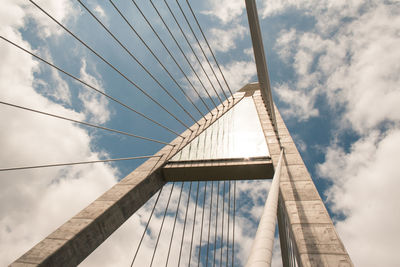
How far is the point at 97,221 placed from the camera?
547 centimetres

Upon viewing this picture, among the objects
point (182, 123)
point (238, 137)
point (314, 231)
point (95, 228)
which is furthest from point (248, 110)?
point (95, 228)

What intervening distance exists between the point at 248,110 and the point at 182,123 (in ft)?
20.6

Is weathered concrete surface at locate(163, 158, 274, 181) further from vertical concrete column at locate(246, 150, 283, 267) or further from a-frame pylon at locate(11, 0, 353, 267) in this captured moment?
vertical concrete column at locate(246, 150, 283, 267)

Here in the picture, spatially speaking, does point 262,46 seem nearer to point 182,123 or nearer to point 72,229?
point 182,123

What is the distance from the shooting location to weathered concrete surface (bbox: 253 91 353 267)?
405 centimetres

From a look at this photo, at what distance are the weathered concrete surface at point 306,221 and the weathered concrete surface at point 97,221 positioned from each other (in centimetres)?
420

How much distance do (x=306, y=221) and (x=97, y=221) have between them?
16.0 ft

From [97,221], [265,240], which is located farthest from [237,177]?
[265,240]

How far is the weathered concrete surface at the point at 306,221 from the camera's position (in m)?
4.05

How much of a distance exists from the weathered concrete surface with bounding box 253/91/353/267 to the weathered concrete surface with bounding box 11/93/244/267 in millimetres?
4200

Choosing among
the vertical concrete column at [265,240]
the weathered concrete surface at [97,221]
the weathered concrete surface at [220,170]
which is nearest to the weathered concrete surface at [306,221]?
the weathered concrete surface at [220,170]

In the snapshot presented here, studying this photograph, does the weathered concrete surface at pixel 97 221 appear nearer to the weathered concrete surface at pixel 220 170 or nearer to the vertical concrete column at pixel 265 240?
the weathered concrete surface at pixel 220 170

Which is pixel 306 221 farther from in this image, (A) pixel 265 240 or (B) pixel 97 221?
(B) pixel 97 221

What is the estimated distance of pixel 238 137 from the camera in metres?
10.3
